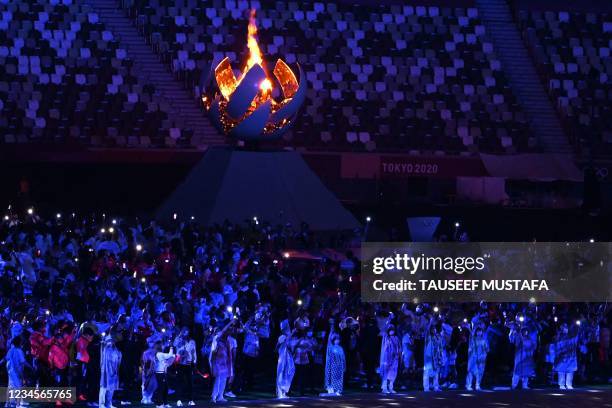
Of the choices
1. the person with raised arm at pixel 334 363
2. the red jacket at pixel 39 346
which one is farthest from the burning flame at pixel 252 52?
the red jacket at pixel 39 346

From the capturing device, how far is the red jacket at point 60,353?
21734 millimetres

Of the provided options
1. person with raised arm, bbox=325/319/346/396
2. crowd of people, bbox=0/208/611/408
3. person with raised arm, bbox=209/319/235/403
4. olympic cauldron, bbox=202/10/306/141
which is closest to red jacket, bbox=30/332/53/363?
crowd of people, bbox=0/208/611/408

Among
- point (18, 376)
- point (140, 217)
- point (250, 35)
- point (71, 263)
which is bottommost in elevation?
point (18, 376)

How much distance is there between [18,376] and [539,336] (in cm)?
882

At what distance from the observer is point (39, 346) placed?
21.7 metres

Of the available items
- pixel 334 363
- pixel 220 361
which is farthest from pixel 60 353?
pixel 334 363

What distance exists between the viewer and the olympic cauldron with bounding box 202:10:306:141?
119 feet

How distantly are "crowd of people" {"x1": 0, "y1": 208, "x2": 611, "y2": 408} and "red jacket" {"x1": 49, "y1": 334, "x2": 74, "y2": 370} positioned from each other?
21 millimetres

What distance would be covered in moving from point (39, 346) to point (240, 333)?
334cm

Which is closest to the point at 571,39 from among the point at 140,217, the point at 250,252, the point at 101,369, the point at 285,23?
the point at 285,23

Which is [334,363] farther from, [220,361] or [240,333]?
[220,361]

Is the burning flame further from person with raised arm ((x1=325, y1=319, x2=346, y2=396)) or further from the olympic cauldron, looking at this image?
person with raised arm ((x1=325, y1=319, x2=346, y2=396))

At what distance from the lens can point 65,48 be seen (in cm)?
4366

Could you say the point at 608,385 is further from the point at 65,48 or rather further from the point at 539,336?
the point at 65,48
